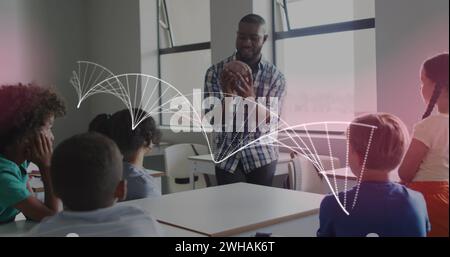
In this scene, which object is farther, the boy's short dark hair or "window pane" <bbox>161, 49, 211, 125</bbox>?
"window pane" <bbox>161, 49, 211, 125</bbox>

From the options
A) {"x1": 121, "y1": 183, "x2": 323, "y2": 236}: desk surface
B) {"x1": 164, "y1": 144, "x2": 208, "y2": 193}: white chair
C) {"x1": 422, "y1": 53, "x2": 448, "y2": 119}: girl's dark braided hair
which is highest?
{"x1": 422, "y1": 53, "x2": 448, "y2": 119}: girl's dark braided hair

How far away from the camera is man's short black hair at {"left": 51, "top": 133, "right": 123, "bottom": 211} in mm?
955

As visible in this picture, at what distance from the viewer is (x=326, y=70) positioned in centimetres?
362

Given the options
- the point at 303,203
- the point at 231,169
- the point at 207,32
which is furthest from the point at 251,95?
the point at 207,32

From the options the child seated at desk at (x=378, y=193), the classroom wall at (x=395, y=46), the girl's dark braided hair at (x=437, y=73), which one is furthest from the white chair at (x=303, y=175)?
the girl's dark braided hair at (x=437, y=73)

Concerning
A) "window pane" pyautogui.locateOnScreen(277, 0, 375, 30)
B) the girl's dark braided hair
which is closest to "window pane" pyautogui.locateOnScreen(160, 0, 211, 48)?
"window pane" pyautogui.locateOnScreen(277, 0, 375, 30)

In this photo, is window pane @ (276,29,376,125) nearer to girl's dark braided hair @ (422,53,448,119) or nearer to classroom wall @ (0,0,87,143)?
girl's dark braided hair @ (422,53,448,119)

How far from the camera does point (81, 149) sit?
3.14ft

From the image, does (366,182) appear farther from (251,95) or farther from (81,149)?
(251,95)

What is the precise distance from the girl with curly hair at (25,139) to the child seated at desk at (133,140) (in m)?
0.15

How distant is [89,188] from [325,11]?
3.21m
